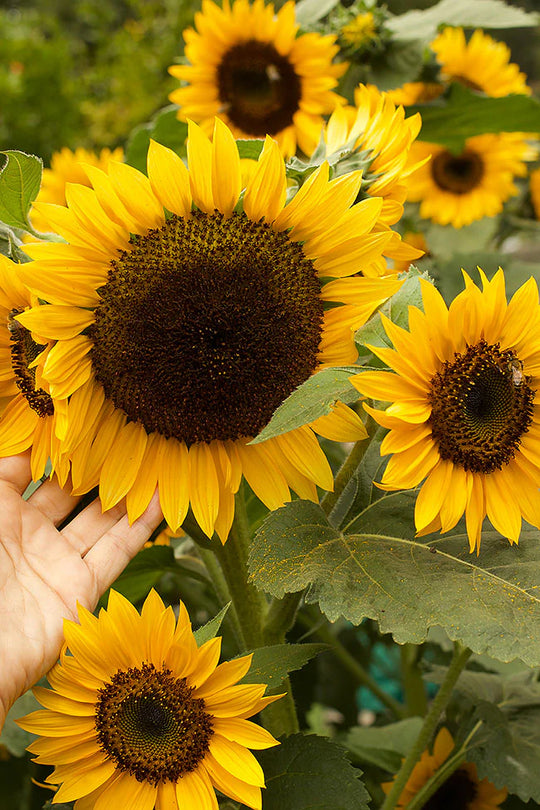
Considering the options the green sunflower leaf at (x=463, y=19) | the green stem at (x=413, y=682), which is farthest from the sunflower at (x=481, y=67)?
the green stem at (x=413, y=682)

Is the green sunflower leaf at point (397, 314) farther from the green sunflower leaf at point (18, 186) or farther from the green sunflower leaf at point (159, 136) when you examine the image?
the green sunflower leaf at point (159, 136)

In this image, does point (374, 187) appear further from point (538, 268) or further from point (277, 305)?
point (538, 268)

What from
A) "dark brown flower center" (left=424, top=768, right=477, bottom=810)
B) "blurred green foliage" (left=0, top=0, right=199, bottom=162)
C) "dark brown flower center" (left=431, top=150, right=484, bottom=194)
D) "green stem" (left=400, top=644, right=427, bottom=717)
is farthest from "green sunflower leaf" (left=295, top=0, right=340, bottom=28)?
"blurred green foliage" (left=0, top=0, right=199, bottom=162)

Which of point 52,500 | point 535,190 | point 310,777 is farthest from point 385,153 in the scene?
point 535,190

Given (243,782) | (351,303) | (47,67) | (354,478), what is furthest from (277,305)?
(47,67)

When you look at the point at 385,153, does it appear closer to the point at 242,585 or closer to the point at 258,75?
the point at 242,585

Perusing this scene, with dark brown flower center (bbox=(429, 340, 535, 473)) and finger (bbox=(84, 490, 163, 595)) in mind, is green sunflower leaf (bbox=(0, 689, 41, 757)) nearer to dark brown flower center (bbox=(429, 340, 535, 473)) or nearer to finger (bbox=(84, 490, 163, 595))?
finger (bbox=(84, 490, 163, 595))
